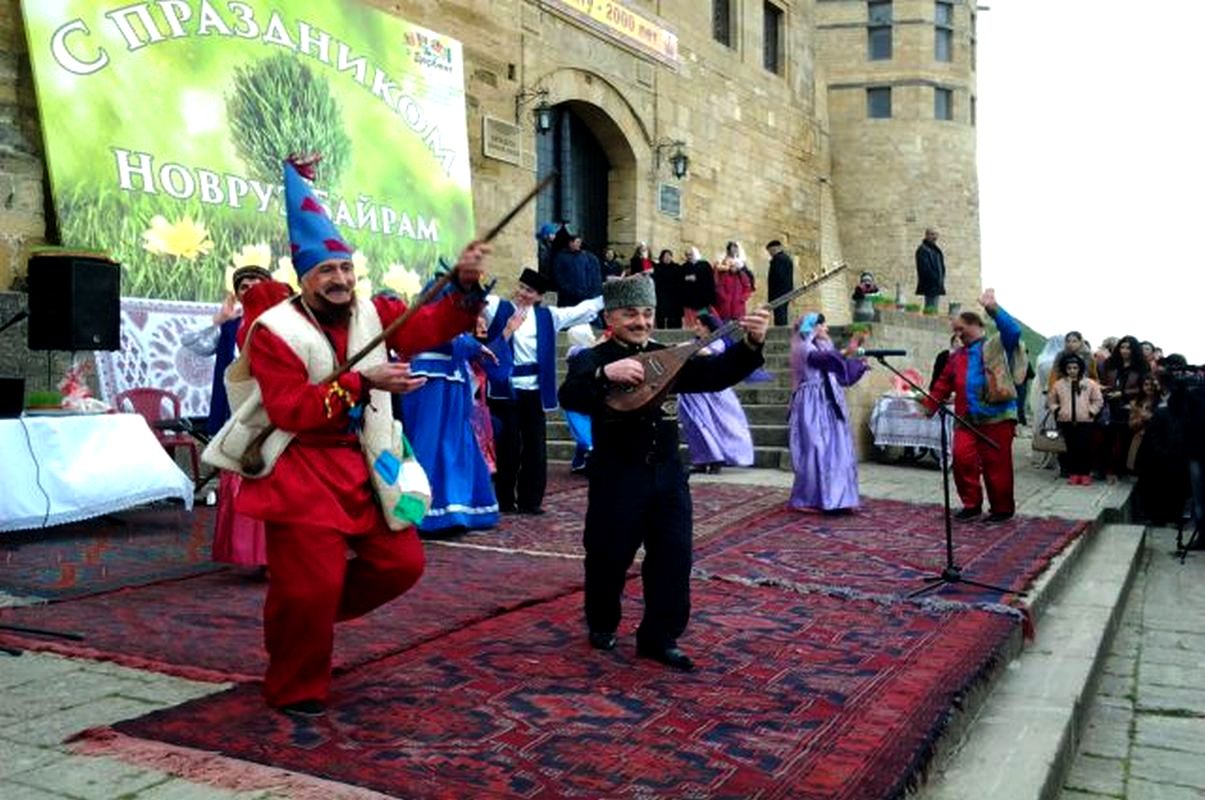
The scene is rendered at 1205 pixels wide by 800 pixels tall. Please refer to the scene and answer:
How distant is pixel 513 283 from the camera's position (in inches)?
637

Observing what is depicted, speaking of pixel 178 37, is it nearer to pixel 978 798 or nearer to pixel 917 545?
pixel 917 545

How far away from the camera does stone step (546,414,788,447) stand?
13008mm

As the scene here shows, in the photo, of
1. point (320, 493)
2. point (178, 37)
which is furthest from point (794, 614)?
point (178, 37)

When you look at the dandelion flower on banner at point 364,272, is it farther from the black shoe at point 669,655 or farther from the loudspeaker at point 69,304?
the black shoe at point 669,655

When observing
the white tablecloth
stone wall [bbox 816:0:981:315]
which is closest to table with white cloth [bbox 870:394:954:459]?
the white tablecloth

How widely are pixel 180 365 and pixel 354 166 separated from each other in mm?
3668

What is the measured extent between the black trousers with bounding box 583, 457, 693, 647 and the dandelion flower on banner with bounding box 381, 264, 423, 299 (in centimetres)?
856

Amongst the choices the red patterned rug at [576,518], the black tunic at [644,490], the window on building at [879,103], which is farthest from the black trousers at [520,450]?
the window on building at [879,103]

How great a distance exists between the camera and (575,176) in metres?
19.1

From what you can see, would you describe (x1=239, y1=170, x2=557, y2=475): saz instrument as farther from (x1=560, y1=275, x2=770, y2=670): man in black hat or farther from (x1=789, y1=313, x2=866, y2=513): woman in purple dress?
(x1=789, y1=313, x2=866, y2=513): woman in purple dress

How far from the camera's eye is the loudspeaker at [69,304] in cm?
779

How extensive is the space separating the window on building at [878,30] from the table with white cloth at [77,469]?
2749 cm

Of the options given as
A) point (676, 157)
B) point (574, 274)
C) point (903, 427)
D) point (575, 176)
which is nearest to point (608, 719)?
point (903, 427)

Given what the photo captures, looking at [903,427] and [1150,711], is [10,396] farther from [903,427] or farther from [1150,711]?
[903,427]
